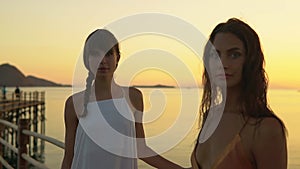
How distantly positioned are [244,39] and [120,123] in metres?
0.98

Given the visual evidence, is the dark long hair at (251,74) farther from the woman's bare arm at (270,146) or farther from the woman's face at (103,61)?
the woman's face at (103,61)

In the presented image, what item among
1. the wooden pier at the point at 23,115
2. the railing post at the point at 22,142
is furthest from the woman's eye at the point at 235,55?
the wooden pier at the point at 23,115

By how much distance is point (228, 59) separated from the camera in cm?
194

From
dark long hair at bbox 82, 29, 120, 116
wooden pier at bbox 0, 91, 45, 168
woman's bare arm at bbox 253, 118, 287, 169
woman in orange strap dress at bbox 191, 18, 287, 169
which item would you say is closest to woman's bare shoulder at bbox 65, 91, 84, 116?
dark long hair at bbox 82, 29, 120, 116

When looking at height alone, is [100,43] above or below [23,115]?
above

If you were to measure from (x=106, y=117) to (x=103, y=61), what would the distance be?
28 centimetres

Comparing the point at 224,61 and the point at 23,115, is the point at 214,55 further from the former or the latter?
the point at 23,115

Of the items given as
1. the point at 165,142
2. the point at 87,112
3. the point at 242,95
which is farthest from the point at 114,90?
the point at 242,95

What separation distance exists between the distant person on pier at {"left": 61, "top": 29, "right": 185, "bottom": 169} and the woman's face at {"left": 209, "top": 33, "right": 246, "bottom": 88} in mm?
792

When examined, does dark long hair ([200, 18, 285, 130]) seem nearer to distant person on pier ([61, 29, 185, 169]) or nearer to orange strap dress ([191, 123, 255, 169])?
orange strap dress ([191, 123, 255, 169])

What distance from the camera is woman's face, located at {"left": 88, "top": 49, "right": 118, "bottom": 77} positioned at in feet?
8.91

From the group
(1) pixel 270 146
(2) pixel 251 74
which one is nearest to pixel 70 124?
(2) pixel 251 74

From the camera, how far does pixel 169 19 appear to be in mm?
2078

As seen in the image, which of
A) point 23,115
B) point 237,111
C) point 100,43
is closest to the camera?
point 237,111
